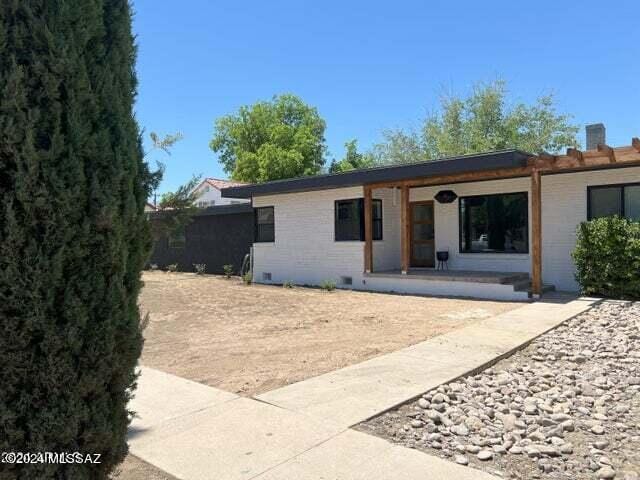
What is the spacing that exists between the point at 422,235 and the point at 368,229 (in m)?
2.18

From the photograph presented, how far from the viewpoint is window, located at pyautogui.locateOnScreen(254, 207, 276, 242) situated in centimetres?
1650

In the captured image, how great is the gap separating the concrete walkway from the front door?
27.8ft

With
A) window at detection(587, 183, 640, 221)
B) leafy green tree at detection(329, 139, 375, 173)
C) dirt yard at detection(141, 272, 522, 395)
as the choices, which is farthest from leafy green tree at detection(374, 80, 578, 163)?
dirt yard at detection(141, 272, 522, 395)

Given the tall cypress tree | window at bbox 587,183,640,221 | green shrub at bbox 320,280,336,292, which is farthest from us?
green shrub at bbox 320,280,336,292

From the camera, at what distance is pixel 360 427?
12.3 ft

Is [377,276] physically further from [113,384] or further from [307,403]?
[113,384]

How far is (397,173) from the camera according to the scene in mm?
12289

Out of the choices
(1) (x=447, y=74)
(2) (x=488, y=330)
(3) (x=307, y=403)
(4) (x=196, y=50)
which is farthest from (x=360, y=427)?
(1) (x=447, y=74)

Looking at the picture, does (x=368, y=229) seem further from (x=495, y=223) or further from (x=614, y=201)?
(x=614, y=201)

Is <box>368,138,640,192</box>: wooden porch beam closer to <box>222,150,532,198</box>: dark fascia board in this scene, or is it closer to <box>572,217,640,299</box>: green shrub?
<box>222,150,532,198</box>: dark fascia board

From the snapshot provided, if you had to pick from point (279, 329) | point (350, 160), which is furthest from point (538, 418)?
point (350, 160)

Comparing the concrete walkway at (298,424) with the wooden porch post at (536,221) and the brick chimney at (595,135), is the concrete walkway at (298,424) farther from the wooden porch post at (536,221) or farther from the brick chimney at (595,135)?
the brick chimney at (595,135)

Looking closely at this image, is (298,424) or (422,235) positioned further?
(422,235)

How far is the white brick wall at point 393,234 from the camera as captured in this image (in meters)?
11.7
